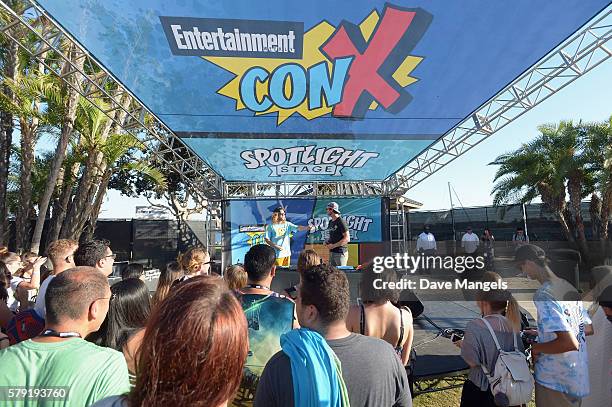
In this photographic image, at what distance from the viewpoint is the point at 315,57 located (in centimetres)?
523

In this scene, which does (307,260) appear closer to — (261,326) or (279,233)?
(261,326)

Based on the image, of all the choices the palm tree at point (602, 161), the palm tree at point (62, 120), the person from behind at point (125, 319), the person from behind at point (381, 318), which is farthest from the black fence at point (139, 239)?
the palm tree at point (602, 161)

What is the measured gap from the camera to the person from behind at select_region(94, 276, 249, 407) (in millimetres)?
910

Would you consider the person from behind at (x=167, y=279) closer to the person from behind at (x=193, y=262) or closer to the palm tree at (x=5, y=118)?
the person from behind at (x=193, y=262)

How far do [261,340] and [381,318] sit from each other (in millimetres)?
→ 787

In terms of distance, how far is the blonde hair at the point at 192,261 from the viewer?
3.63 meters

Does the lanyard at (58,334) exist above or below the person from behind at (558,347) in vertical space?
above

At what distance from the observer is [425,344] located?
508 cm

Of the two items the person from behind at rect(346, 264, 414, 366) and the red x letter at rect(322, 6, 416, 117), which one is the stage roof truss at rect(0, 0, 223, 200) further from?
the person from behind at rect(346, 264, 414, 366)

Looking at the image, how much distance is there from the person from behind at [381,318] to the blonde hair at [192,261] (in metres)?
1.82

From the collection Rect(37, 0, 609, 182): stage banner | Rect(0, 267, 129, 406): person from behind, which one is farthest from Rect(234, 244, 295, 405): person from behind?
Rect(37, 0, 609, 182): stage banner

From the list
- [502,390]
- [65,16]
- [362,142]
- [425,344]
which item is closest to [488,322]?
[502,390]

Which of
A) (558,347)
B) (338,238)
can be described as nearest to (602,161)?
(338,238)

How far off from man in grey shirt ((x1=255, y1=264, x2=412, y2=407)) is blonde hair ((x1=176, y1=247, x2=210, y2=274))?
214 centimetres
